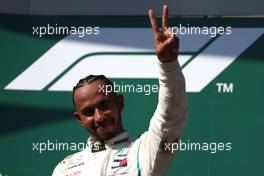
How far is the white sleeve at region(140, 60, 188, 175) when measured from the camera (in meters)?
1.79

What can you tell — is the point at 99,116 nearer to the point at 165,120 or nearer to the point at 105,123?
the point at 105,123

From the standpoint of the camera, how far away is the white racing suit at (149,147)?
1.81 m

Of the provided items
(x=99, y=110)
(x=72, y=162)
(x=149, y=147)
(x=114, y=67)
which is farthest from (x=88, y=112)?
(x=114, y=67)

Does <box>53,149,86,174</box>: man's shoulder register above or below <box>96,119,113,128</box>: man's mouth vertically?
below

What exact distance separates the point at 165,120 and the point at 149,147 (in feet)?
0.41

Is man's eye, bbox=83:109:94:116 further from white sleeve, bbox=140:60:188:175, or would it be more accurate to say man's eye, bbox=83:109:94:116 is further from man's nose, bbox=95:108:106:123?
white sleeve, bbox=140:60:188:175

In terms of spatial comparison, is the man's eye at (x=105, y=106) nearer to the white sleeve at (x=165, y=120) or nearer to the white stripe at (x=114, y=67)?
the white sleeve at (x=165, y=120)

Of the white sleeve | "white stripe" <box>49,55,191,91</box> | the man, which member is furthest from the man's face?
"white stripe" <box>49,55,191,91</box>

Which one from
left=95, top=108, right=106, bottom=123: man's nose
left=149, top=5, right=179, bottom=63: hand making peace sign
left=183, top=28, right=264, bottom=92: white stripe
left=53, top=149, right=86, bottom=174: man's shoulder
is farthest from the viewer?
left=183, top=28, right=264, bottom=92: white stripe

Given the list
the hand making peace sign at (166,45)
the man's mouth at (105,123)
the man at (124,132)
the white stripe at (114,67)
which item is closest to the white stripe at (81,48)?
the white stripe at (114,67)

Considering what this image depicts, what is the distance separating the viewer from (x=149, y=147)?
1.94m

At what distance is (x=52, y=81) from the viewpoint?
391 centimetres

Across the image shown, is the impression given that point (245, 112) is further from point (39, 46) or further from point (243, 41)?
point (39, 46)

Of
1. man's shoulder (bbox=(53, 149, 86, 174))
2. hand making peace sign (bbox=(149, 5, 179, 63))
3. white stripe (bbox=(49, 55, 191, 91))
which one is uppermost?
white stripe (bbox=(49, 55, 191, 91))
